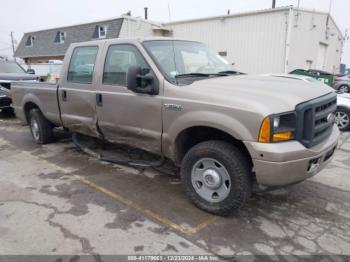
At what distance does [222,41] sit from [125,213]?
17.6 m

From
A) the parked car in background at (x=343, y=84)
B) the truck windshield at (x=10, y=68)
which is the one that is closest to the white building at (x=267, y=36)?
the parked car in background at (x=343, y=84)

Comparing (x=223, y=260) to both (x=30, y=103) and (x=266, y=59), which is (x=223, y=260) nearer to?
(x=30, y=103)

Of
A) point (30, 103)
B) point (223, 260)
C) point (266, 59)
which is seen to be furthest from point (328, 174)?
point (266, 59)

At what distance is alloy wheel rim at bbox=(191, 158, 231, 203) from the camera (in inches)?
132

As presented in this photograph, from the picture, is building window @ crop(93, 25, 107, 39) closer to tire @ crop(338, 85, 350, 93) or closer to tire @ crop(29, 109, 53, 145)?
tire @ crop(338, 85, 350, 93)

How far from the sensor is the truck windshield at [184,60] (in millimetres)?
3877

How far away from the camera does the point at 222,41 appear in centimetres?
1945

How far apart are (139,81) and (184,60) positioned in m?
0.75

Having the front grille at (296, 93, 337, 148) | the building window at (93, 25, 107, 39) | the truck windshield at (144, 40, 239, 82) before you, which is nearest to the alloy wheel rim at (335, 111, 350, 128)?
the truck windshield at (144, 40, 239, 82)

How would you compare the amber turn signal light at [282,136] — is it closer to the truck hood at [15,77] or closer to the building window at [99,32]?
the truck hood at [15,77]

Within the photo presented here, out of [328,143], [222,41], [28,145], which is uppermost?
[222,41]

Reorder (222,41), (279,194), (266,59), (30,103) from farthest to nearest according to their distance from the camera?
(222,41) → (266,59) → (30,103) → (279,194)

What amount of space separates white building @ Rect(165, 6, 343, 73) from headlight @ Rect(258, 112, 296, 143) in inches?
599

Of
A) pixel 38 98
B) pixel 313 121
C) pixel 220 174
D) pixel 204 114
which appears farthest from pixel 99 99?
pixel 313 121
